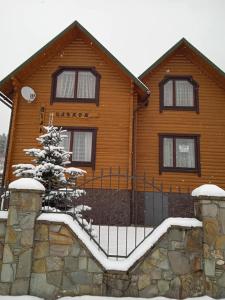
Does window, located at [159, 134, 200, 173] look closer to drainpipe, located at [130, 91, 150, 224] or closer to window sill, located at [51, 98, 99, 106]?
drainpipe, located at [130, 91, 150, 224]

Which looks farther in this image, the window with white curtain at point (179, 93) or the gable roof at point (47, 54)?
the window with white curtain at point (179, 93)

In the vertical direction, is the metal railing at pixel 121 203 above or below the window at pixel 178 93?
below

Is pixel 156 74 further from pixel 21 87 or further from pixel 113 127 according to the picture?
pixel 21 87

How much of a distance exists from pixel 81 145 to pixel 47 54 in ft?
16.4

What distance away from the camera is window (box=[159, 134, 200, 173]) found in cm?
1438

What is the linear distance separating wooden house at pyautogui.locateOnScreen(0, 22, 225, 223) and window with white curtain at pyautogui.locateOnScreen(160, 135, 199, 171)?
2.0 inches

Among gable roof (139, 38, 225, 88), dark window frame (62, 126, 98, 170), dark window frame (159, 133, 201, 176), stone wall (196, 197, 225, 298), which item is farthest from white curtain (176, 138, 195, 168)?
stone wall (196, 197, 225, 298)

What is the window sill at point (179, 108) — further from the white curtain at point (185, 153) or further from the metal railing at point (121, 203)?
the metal railing at point (121, 203)

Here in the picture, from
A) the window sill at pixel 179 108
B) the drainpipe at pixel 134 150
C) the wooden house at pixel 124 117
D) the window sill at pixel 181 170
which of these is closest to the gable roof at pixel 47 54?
the wooden house at pixel 124 117

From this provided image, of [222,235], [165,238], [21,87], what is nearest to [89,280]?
[165,238]

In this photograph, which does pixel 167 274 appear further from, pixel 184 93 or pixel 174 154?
pixel 184 93

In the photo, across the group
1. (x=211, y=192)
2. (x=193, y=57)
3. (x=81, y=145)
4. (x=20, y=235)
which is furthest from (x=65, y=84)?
(x=211, y=192)

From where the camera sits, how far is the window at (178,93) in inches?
596

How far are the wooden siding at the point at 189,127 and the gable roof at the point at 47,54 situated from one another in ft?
6.42
